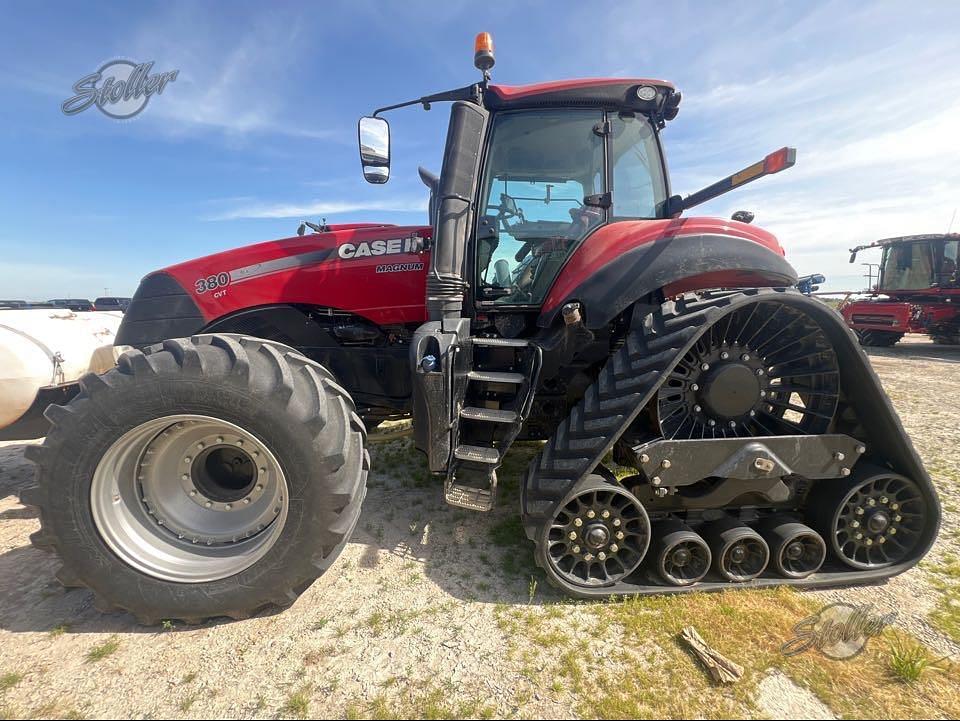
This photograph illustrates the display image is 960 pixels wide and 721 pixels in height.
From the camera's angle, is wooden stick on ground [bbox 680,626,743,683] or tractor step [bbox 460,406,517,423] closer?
wooden stick on ground [bbox 680,626,743,683]

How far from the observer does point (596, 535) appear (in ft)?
6.82

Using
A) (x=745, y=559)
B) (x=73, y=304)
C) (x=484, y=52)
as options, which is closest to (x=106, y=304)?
(x=73, y=304)

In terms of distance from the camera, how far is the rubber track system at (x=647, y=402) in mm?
2004

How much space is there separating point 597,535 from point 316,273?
2362mm

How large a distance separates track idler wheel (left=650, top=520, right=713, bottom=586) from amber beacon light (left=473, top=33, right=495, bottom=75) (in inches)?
115

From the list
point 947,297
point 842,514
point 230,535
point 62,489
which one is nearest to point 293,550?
point 230,535

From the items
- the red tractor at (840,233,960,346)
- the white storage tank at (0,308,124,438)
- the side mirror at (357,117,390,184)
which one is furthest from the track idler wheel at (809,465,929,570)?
the red tractor at (840,233,960,346)

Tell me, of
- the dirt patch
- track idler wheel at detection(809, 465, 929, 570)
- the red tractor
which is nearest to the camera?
the dirt patch

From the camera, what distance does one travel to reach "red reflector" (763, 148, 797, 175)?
6.45 feet

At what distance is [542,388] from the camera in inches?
110

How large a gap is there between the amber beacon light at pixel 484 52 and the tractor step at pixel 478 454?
234 cm

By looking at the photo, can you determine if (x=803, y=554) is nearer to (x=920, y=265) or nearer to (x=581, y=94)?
(x=581, y=94)

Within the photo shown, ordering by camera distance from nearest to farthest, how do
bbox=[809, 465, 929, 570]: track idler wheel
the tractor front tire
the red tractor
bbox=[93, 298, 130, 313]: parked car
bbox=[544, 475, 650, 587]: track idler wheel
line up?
the tractor front tire < bbox=[544, 475, 650, 587]: track idler wheel < bbox=[809, 465, 929, 570]: track idler wheel < bbox=[93, 298, 130, 313]: parked car < the red tractor

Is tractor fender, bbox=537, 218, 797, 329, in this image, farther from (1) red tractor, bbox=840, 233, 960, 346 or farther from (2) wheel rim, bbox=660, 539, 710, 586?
(1) red tractor, bbox=840, 233, 960, 346
